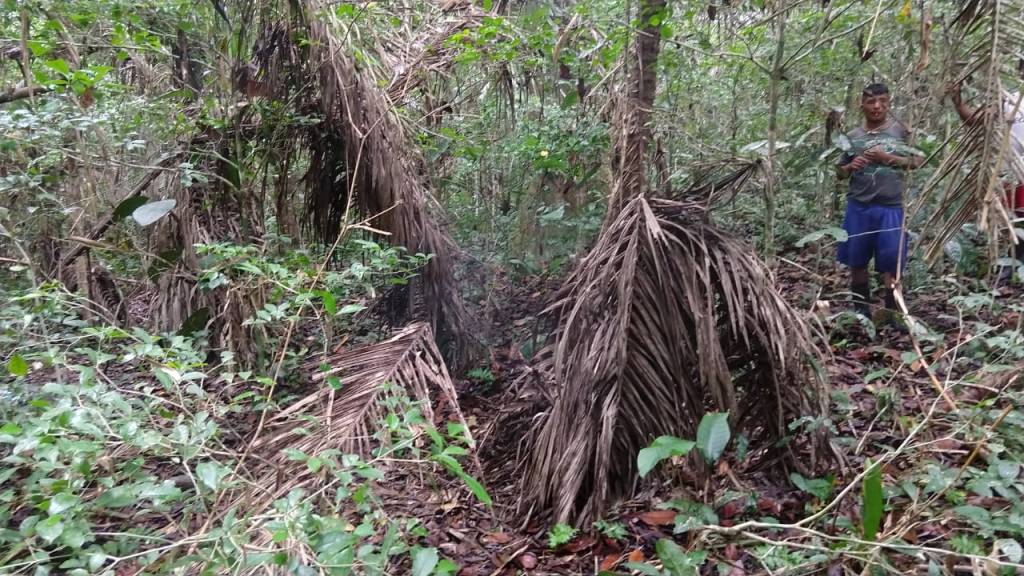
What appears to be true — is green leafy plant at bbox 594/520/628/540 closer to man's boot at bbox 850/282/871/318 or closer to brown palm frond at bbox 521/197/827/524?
brown palm frond at bbox 521/197/827/524

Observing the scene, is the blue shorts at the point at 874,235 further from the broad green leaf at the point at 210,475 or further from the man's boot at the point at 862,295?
the broad green leaf at the point at 210,475

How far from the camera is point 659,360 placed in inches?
88.0

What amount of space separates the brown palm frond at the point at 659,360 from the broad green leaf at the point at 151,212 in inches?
89.9

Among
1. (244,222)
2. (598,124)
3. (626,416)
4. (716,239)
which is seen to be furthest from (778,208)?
(244,222)

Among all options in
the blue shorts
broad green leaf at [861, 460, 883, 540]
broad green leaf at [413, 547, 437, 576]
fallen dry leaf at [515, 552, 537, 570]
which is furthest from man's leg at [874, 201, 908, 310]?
broad green leaf at [413, 547, 437, 576]

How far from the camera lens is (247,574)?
1658mm

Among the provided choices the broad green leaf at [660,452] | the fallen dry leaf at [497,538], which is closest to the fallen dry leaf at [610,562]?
the fallen dry leaf at [497,538]

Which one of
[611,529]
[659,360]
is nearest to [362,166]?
[659,360]

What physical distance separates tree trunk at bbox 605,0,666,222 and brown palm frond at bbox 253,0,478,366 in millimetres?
1233

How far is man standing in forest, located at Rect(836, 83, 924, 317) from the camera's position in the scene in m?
3.31

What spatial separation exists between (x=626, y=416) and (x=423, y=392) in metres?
0.98

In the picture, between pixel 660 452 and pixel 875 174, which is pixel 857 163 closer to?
pixel 875 174

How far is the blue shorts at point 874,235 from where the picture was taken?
348cm

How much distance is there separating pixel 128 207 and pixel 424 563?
2912 millimetres
